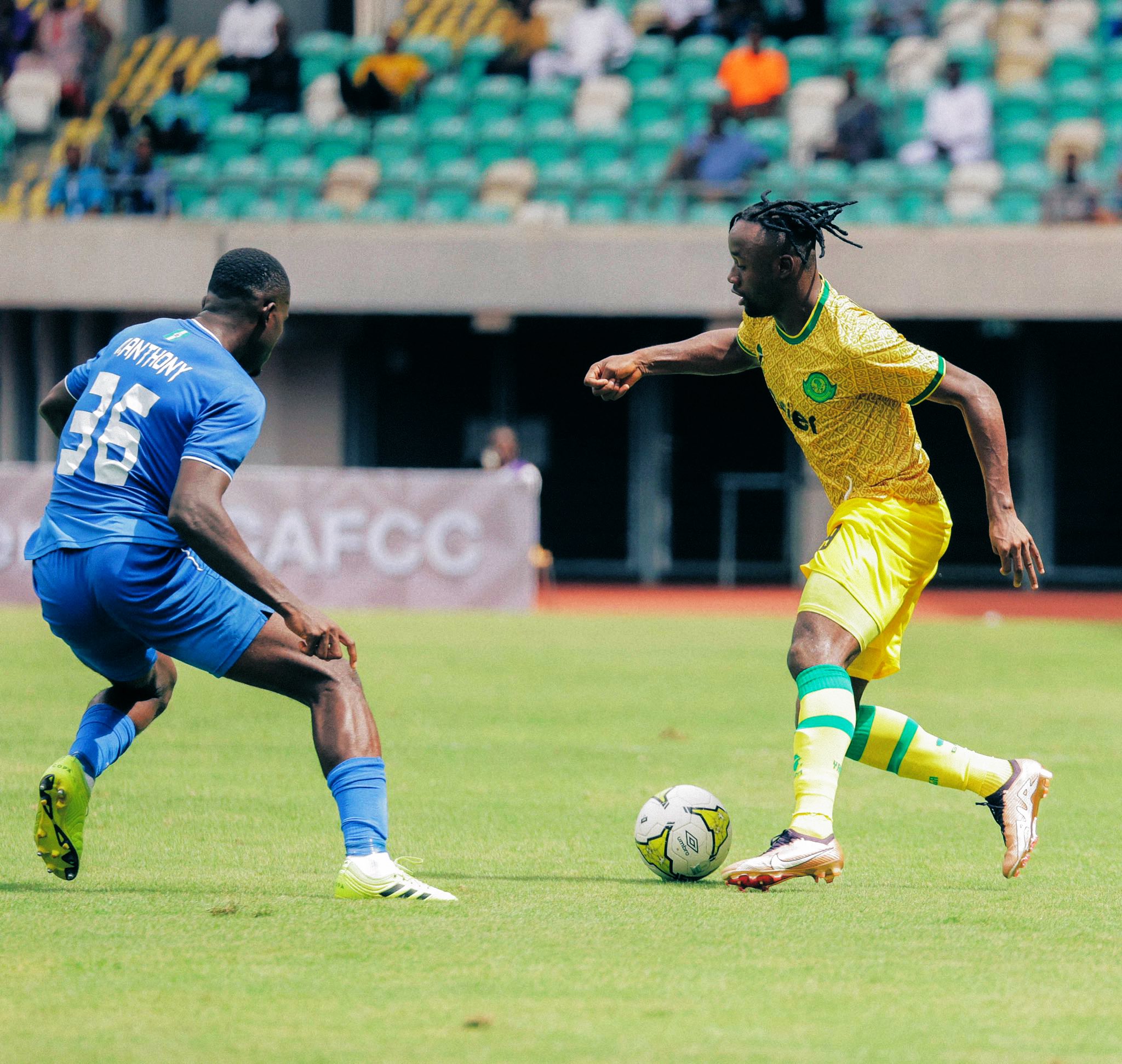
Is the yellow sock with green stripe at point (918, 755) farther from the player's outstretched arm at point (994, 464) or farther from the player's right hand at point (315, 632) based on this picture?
the player's right hand at point (315, 632)

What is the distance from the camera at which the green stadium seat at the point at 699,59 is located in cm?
2169

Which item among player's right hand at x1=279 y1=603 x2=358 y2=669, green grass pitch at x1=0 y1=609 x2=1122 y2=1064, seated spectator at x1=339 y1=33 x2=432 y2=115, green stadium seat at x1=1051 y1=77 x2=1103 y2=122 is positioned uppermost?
seated spectator at x1=339 y1=33 x2=432 y2=115

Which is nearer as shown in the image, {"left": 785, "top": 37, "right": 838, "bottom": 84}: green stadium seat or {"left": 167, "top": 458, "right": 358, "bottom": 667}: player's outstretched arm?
{"left": 167, "top": 458, "right": 358, "bottom": 667}: player's outstretched arm

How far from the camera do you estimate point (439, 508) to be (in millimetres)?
16547

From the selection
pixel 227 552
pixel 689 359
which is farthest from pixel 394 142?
pixel 227 552

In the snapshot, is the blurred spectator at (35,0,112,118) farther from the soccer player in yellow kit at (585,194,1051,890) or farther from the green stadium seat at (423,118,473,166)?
the soccer player in yellow kit at (585,194,1051,890)

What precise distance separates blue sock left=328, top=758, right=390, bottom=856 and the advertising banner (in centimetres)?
1180

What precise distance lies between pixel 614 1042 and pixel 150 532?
223 cm

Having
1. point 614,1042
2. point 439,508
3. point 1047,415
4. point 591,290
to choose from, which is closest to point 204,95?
point 591,290

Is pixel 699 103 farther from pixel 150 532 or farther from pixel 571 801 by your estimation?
pixel 150 532

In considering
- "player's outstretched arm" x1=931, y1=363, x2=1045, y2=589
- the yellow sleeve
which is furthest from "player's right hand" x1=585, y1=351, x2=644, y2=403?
"player's outstretched arm" x1=931, y1=363, x2=1045, y2=589

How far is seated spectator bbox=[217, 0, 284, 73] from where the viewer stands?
23.1 m

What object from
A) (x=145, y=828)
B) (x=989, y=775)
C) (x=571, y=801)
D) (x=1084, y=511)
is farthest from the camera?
(x=1084, y=511)

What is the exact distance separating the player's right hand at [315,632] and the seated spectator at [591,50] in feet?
60.7
